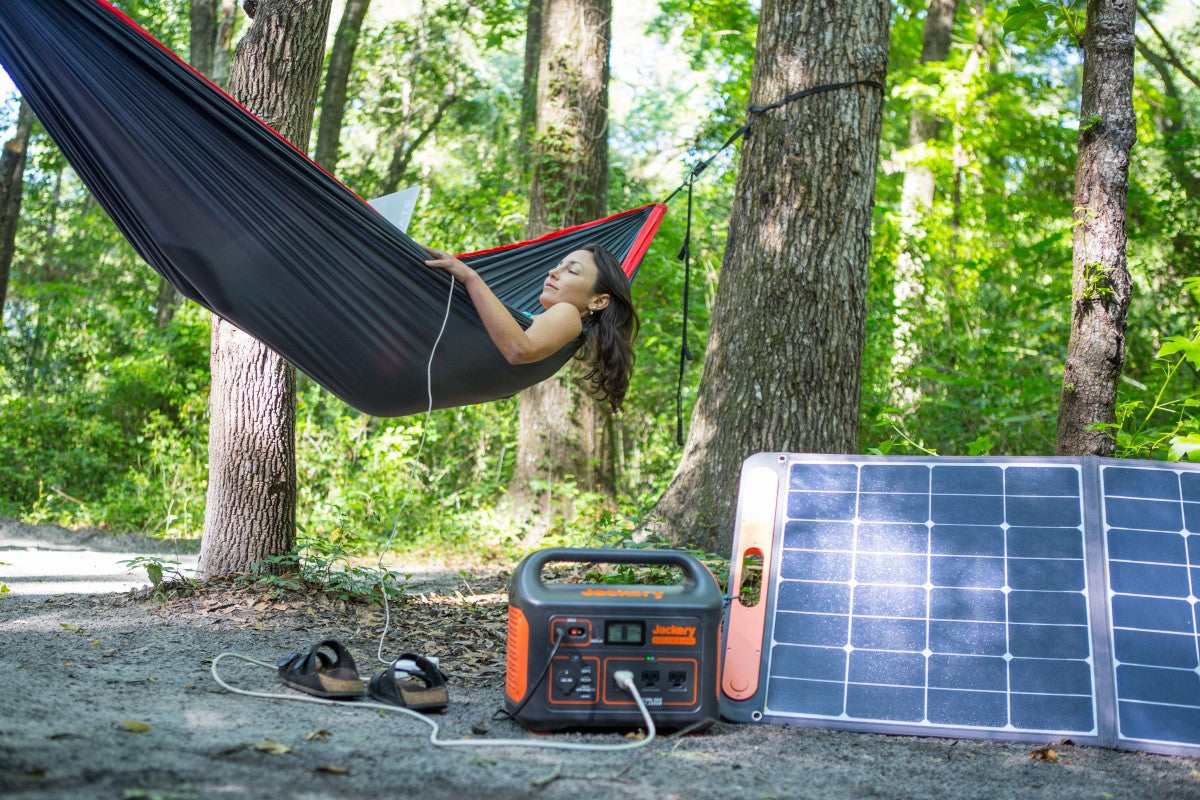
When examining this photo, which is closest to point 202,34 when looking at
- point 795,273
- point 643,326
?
point 643,326

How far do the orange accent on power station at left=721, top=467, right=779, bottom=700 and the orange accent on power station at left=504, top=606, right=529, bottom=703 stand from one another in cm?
46

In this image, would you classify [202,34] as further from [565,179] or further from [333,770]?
[333,770]

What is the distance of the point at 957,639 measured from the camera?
2.05 meters

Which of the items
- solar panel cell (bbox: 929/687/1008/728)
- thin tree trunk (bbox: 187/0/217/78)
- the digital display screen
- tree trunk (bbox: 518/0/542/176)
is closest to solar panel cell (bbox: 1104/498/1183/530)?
solar panel cell (bbox: 929/687/1008/728)

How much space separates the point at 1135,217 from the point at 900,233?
9.55 feet

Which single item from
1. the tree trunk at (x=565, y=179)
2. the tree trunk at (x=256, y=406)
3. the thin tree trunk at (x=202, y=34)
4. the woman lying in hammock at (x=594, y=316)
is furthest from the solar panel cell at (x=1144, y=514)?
the thin tree trunk at (x=202, y=34)

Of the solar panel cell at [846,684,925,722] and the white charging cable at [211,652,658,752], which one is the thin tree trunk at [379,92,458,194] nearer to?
the white charging cable at [211,652,658,752]

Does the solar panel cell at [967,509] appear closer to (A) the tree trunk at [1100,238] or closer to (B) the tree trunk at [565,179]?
(A) the tree trunk at [1100,238]

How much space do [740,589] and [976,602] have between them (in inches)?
20.0

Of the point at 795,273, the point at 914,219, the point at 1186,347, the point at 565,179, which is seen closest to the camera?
the point at 1186,347

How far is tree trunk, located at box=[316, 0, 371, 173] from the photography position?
764 centimetres

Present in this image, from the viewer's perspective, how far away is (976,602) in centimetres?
208

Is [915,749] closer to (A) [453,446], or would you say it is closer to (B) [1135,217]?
(A) [453,446]

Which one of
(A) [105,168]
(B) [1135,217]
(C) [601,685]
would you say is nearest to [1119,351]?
(C) [601,685]
